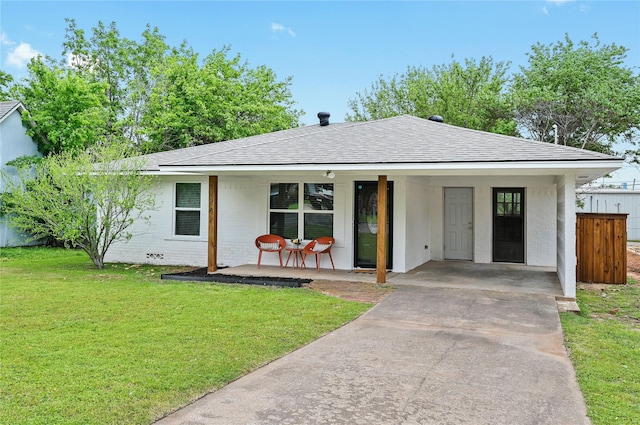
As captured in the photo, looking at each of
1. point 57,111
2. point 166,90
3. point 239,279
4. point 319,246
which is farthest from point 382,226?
point 166,90

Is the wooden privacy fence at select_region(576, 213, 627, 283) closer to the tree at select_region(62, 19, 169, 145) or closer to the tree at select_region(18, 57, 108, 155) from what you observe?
the tree at select_region(18, 57, 108, 155)

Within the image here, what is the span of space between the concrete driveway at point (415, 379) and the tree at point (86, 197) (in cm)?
741

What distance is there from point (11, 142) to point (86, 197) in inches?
340

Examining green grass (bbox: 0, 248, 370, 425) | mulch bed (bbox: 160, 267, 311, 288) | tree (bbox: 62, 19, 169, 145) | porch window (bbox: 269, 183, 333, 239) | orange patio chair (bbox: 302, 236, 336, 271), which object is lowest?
green grass (bbox: 0, 248, 370, 425)

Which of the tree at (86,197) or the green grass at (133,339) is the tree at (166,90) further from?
the green grass at (133,339)

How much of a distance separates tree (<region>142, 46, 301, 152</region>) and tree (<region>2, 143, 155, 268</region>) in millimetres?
12961

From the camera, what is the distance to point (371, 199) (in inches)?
426

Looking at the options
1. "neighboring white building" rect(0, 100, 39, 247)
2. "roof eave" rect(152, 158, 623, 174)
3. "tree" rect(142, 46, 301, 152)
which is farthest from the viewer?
"tree" rect(142, 46, 301, 152)

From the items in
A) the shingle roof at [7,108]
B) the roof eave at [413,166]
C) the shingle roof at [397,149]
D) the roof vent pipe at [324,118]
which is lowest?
the roof eave at [413,166]

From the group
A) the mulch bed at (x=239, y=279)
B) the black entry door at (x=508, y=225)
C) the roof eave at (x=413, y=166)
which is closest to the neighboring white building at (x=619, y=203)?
the black entry door at (x=508, y=225)

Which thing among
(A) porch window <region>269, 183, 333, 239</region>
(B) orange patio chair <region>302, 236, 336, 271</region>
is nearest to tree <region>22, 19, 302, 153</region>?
(A) porch window <region>269, 183, 333, 239</region>

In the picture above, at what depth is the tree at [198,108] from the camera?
24609mm

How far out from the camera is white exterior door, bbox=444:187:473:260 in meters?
13.4

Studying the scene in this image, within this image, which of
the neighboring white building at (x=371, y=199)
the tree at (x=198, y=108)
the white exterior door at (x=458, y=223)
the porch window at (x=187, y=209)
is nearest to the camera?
the neighboring white building at (x=371, y=199)
